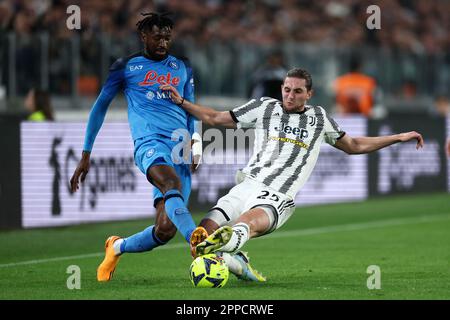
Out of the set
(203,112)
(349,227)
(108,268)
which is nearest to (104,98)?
(203,112)

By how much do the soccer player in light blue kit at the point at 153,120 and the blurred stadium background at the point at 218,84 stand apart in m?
2.30

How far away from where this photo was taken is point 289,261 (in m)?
10.8

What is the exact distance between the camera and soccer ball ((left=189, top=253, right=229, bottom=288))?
26.2ft

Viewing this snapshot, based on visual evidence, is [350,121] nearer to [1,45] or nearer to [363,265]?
[1,45]

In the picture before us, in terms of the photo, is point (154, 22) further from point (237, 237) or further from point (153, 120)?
point (237, 237)

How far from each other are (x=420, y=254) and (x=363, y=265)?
1.25m

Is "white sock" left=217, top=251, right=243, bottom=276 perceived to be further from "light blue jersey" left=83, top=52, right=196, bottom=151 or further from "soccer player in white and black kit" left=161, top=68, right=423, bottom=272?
"light blue jersey" left=83, top=52, right=196, bottom=151

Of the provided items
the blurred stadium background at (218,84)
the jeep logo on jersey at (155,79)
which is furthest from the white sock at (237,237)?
the blurred stadium background at (218,84)

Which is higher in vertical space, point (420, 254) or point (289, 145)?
point (289, 145)

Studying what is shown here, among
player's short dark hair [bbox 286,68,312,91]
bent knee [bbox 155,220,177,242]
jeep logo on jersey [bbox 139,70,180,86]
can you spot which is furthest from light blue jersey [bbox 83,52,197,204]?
player's short dark hair [bbox 286,68,312,91]

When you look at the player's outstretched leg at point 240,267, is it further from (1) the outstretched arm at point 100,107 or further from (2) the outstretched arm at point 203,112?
(1) the outstretched arm at point 100,107

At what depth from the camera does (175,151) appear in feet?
29.7

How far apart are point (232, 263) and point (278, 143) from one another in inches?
42.6
